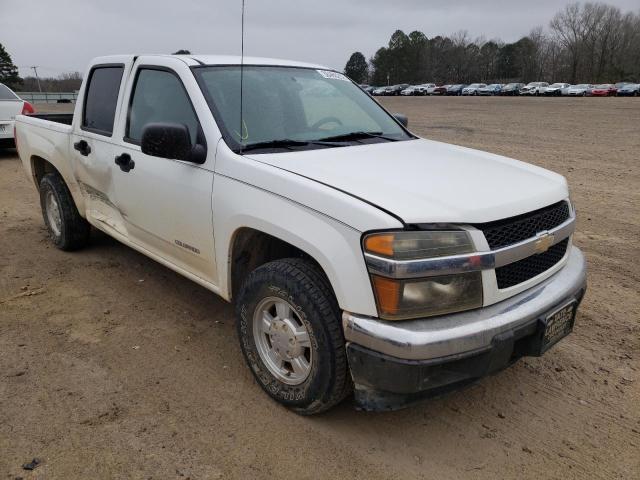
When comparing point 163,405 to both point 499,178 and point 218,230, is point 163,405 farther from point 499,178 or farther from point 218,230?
point 499,178

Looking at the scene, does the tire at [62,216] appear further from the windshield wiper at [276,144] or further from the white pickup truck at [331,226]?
the windshield wiper at [276,144]

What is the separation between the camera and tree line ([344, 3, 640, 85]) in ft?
273

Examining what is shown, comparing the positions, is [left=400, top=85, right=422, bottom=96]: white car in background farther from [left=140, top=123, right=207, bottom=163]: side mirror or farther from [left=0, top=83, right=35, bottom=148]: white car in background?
[left=140, top=123, right=207, bottom=163]: side mirror

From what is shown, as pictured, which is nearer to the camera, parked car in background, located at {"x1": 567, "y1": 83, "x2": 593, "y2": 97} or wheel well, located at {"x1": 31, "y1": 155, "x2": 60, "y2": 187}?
wheel well, located at {"x1": 31, "y1": 155, "x2": 60, "y2": 187}

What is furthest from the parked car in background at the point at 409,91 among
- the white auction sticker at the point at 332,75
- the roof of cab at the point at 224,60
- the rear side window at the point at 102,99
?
the roof of cab at the point at 224,60

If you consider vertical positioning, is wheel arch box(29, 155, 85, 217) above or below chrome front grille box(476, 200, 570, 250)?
below

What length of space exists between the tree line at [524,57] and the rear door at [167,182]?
8204 cm

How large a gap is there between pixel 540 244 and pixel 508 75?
10344cm

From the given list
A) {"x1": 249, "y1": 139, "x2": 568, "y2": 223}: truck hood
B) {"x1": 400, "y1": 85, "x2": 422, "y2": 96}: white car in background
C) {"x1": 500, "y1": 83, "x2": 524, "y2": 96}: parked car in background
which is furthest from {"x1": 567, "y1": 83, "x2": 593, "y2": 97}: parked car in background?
{"x1": 249, "y1": 139, "x2": 568, "y2": 223}: truck hood

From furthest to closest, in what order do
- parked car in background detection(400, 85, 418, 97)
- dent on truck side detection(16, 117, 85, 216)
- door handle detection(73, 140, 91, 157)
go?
parked car in background detection(400, 85, 418, 97) < dent on truck side detection(16, 117, 85, 216) < door handle detection(73, 140, 91, 157)

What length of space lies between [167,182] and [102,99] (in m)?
1.46

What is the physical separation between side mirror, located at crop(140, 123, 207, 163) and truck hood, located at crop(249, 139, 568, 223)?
399 mm

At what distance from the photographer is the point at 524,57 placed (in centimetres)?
9069

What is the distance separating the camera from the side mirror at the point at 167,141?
2.92m
